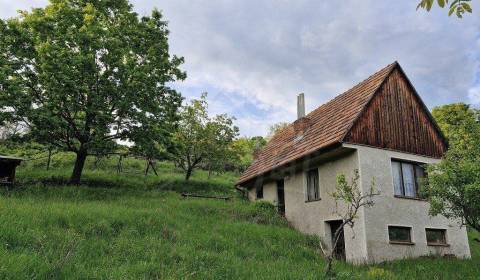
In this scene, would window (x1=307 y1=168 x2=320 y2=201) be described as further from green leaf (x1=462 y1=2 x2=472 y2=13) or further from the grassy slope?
green leaf (x1=462 y1=2 x2=472 y2=13)

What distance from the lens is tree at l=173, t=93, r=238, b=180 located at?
27062mm

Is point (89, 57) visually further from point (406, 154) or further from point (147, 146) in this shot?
point (406, 154)

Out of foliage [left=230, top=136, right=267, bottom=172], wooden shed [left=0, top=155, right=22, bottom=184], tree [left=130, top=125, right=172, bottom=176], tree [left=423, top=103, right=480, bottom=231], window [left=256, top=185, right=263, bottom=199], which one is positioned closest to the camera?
tree [left=423, top=103, right=480, bottom=231]

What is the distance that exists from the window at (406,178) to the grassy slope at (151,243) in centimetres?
289

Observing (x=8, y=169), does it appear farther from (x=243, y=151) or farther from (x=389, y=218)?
Answer: (x=389, y=218)

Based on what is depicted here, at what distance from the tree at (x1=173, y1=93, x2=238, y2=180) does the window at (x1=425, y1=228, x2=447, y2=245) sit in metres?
15.6

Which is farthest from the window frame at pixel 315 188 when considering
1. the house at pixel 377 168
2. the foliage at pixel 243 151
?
the foliage at pixel 243 151

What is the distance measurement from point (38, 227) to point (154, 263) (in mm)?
3925

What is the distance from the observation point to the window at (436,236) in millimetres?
15516

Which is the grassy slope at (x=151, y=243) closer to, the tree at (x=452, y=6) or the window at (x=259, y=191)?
the window at (x=259, y=191)

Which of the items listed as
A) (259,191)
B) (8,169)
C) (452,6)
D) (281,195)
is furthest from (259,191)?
(452,6)

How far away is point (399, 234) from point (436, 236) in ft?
8.19

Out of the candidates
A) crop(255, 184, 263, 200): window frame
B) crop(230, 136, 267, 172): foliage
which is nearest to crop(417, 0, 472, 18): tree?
crop(255, 184, 263, 200): window frame

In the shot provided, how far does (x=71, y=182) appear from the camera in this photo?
749 inches
